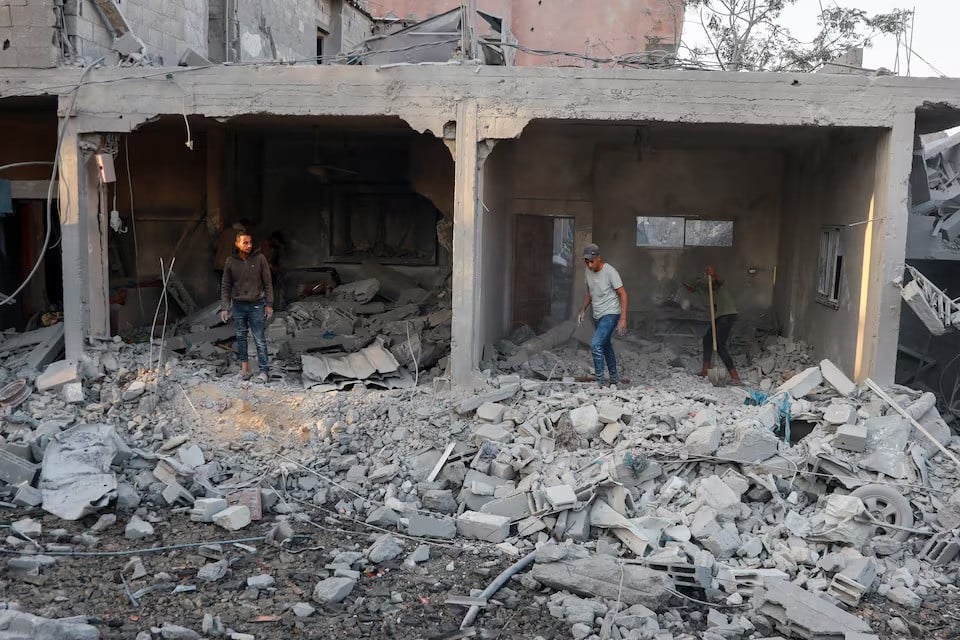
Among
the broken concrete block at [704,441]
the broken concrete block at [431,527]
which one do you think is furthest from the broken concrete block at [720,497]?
the broken concrete block at [431,527]

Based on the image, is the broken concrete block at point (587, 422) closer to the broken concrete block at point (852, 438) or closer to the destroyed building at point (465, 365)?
the destroyed building at point (465, 365)

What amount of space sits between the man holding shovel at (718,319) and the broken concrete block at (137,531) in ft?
23.5

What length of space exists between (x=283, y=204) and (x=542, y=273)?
4.77 metres

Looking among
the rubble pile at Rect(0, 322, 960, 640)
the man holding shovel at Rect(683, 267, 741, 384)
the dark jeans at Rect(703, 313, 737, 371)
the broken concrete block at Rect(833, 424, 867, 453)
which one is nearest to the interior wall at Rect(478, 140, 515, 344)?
the rubble pile at Rect(0, 322, 960, 640)

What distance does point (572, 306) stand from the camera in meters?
14.1

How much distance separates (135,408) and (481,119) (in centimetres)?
484

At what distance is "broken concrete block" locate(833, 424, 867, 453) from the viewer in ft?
25.5

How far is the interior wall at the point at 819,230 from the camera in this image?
31.9 feet

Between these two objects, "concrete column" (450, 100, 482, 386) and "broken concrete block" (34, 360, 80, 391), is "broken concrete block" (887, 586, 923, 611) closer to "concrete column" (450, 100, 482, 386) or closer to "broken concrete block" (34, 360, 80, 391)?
"concrete column" (450, 100, 482, 386)

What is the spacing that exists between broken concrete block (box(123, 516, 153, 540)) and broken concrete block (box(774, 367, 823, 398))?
246 inches

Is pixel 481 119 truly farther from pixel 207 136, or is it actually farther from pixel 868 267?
pixel 207 136

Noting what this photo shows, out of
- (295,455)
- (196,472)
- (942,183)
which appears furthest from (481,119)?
(942,183)

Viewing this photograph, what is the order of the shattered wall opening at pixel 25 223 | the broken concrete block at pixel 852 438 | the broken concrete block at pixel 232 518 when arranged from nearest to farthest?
the broken concrete block at pixel 232 518, the broken concrete block at pixel 852 438, the shattered wall opening at pixel 25 223

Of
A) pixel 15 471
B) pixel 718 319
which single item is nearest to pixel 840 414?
pixel 718 319
